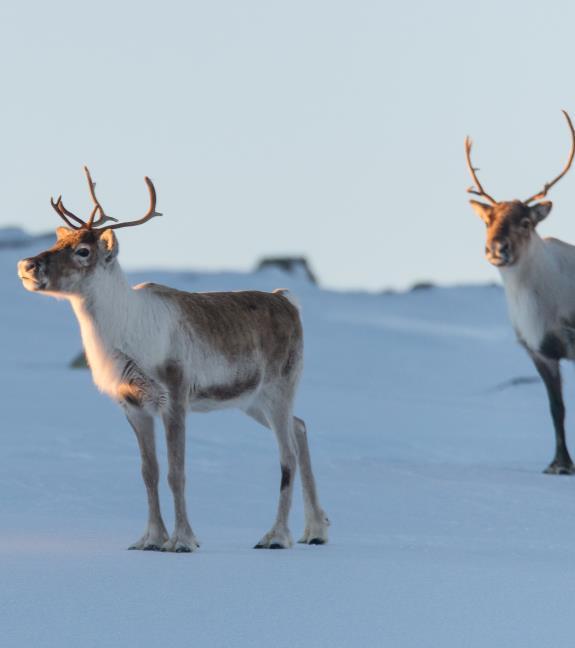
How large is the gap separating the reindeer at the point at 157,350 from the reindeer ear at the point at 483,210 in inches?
184

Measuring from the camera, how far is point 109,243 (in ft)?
22.7

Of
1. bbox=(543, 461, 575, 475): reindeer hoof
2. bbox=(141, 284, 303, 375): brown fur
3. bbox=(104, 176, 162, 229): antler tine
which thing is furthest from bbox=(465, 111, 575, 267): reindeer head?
bbox=(104, 176, 162, 229): antler tine

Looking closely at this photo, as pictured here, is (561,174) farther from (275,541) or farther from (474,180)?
(275,541)

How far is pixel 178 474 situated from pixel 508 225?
5.48 metres

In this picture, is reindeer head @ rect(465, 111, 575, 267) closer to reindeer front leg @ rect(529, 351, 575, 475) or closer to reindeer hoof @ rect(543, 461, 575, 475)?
reindeer front leg @ rect(529, 351, 575, 475)

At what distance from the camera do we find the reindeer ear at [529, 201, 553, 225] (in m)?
11.7

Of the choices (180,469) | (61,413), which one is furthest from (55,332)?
(180,469)

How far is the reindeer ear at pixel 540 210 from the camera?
1169 cm

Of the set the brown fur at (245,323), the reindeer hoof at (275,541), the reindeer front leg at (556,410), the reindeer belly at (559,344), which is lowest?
the reindeer front leg at (556,410)

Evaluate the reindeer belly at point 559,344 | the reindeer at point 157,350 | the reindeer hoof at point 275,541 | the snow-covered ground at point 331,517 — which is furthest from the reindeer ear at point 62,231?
the reindeer belly at point 559,344

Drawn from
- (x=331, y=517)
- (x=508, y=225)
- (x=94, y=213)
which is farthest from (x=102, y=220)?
(x=508, y=225)

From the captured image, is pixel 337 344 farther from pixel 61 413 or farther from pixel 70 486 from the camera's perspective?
pixel 70 486

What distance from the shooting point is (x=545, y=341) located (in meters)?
11.8

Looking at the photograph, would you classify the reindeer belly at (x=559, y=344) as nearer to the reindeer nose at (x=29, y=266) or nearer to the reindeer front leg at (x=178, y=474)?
the reindeer front leg at (x=178, y=474)
